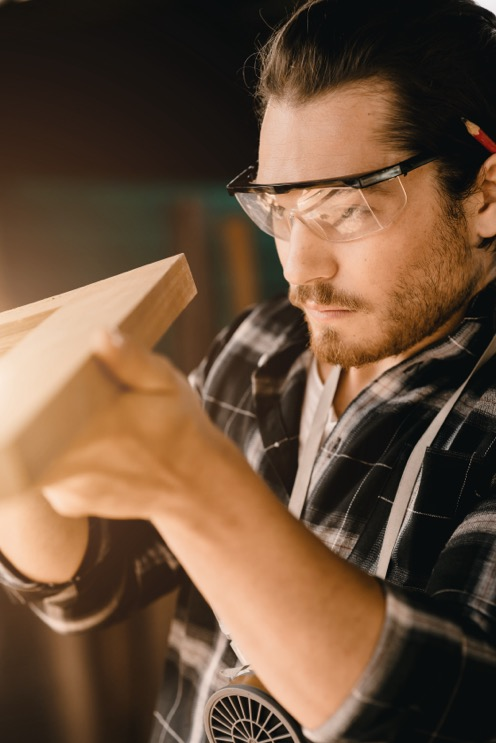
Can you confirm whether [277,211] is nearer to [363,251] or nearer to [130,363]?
[363,251]

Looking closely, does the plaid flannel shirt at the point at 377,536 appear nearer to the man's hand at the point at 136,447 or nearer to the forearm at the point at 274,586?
the forearm at the point at 274,586

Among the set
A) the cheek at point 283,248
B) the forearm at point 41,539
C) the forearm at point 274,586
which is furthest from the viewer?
the cheek at point 283,248

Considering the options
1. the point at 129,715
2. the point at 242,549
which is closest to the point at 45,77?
the point at 242,549

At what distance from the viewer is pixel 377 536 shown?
1190mm

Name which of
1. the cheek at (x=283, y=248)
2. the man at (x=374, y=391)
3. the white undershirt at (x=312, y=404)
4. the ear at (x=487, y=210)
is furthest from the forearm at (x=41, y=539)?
the ear at (x=487, y=210)

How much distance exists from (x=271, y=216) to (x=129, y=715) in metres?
1.81

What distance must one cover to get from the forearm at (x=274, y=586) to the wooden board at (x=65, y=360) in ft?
0.49

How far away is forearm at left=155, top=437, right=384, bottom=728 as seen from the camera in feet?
2.07

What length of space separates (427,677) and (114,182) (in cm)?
159

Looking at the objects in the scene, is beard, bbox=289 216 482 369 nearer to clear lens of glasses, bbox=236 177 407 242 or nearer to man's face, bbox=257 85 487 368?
man's face, bbox=257 85 487 368

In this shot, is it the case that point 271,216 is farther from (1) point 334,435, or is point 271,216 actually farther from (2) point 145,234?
(2) point 145,234

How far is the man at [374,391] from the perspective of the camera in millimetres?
758

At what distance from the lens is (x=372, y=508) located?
4.10 ft

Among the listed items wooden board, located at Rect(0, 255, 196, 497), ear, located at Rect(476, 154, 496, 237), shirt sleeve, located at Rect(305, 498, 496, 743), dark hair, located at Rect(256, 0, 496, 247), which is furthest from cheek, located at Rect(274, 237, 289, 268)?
shirt sleeve, located at Rect(305, 498, 496, 743)
